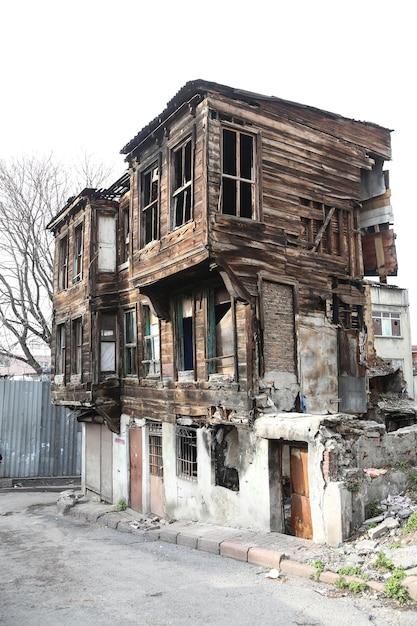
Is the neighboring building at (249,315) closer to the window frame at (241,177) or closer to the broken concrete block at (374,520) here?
the window frame at (241,177)

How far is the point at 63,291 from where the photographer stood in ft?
65.5

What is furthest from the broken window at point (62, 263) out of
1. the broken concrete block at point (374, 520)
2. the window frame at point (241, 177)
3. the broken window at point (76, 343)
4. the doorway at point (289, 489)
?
the broken concrete block at point (374, 520)

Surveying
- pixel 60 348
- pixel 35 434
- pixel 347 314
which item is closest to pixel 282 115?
pixel 347 314

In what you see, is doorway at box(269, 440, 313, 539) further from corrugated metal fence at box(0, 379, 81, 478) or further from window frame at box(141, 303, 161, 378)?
corrugated metal fence at box(0, 379, 81, 478)

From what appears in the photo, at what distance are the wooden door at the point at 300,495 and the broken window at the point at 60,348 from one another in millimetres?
11806

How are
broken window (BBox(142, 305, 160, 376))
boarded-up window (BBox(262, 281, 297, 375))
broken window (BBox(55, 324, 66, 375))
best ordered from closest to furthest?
boarded-up window (BBox(262, 281, 297, 375)) < broken window (BBox(142, 305, 160, 376)) < broken window (BBox(55, 324, 66, 375))

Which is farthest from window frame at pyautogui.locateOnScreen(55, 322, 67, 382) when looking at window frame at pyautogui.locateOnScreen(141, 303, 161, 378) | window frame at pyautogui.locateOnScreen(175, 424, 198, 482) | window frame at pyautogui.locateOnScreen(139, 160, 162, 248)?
window frame at pyautogui.locateOnScreen(175, 424, 198, 482)

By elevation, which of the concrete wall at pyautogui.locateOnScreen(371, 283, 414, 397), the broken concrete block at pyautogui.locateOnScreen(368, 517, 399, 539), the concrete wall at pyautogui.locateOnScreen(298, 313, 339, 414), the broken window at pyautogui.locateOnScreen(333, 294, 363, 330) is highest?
the concrete wall at pyautogui.locateOnScreen(371, 283, 414, 397)

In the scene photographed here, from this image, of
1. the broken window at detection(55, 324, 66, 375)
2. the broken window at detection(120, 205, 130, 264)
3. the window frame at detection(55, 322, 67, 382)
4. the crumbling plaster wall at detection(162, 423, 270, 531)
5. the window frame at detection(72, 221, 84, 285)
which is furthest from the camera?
the broken window at detection(55, 324, 66, 375)

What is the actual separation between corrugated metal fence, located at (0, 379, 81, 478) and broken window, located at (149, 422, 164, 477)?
781cm

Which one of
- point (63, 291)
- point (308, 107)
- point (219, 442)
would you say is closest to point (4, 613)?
point (219, 442)

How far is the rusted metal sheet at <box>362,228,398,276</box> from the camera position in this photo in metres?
14.9

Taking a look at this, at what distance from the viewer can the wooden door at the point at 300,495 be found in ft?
32.1

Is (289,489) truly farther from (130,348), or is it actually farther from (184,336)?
(130,348)
